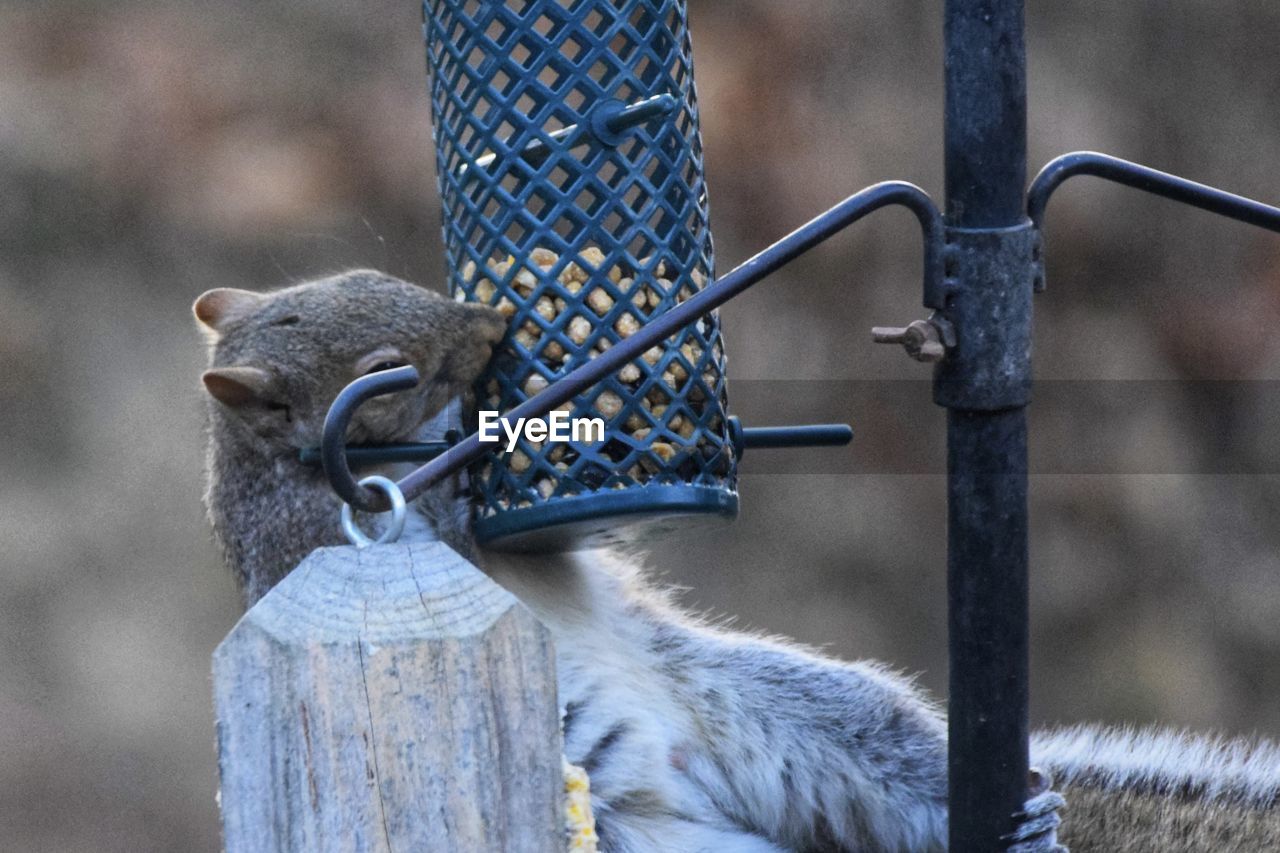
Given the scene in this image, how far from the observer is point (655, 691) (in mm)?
2312

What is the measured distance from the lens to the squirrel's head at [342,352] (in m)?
2.03

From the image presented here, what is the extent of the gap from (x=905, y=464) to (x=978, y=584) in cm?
325

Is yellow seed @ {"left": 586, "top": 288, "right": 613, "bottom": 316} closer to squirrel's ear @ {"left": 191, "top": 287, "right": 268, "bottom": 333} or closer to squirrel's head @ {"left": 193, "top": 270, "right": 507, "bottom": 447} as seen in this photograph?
squirrel's head @ {"left": 193, "top": 270, "right": 507, "bottom": 447}

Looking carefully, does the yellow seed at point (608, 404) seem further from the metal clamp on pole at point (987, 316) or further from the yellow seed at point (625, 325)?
the metal clamp on pole at point (987, 316)

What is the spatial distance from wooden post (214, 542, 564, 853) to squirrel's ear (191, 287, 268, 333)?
4.12ft

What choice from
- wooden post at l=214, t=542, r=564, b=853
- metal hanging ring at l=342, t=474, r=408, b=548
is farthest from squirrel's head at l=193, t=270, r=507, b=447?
wooden post at l=214, t=542, r=564, b=853

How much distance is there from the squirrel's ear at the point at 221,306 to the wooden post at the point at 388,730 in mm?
1255

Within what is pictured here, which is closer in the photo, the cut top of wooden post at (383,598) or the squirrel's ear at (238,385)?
the cut top of wooden post at (383,598)

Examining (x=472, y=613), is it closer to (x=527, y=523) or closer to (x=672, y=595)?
(x=527, y=523)

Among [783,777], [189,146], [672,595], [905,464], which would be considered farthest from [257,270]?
[783,777]
